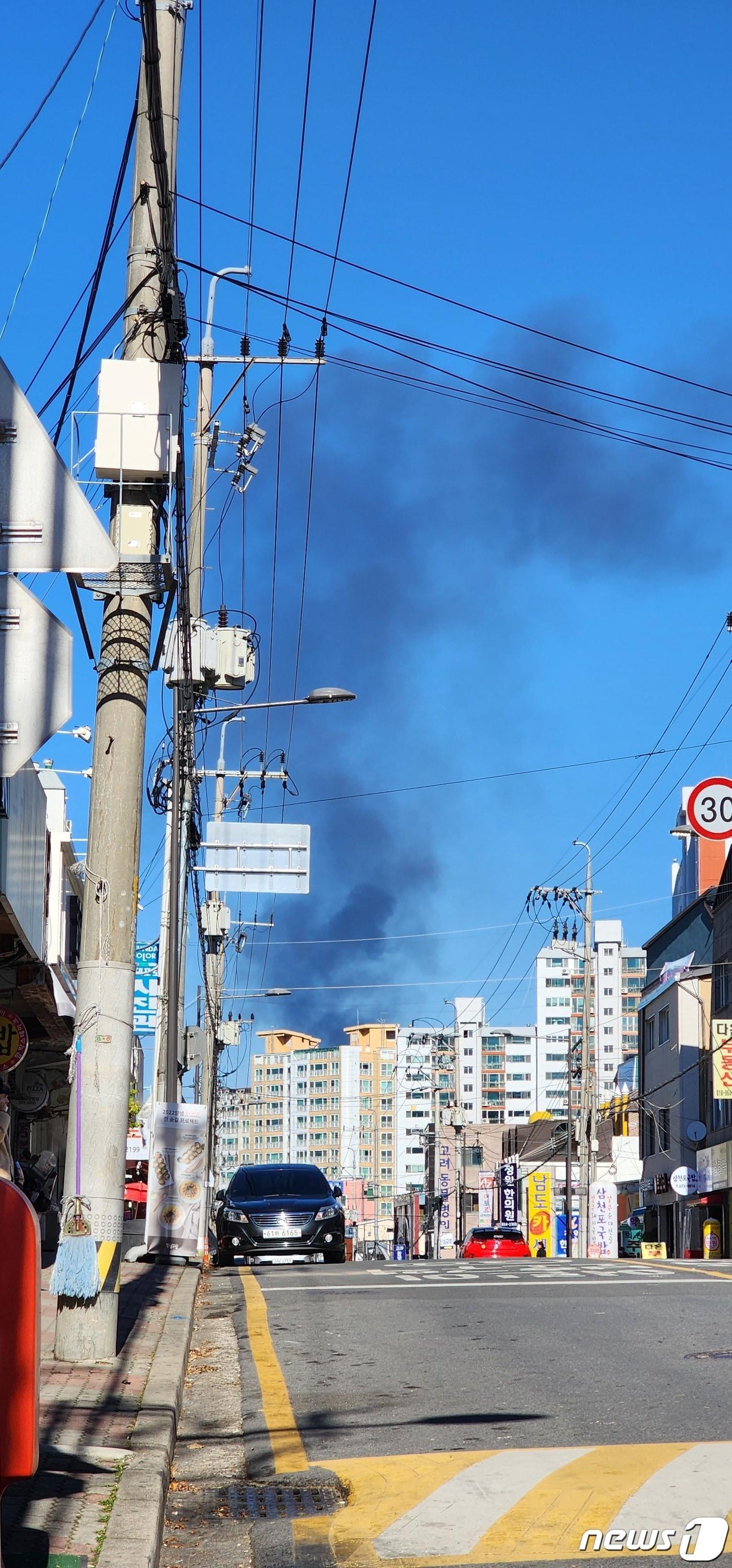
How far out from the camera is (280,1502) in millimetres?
6297

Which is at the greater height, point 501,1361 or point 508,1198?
point 501,1361

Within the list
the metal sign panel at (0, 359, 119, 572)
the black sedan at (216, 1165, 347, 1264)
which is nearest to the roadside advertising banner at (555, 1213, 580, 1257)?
the black sedan at (216, 1165, 347, 1264)

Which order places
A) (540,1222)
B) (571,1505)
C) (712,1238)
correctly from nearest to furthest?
(571,1505) < (712,1238) < (540,1222)

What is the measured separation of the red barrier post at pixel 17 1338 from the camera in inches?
174

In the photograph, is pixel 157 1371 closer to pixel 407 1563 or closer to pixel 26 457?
pixel 407 1563

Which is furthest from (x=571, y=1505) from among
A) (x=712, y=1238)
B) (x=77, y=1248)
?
Result: (x=712, y=1238)

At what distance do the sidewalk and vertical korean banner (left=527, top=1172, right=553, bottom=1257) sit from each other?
70.8 metres

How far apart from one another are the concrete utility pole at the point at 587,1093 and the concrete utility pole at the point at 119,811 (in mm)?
42099

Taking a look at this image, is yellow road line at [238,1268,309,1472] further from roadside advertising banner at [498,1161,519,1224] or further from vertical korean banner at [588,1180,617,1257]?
roadside advertising banner at [498,1161,519,1224]

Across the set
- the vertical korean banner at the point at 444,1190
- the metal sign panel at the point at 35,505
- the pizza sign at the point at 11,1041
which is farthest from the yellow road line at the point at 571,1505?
the vertical korean banner at the point at 444,1190

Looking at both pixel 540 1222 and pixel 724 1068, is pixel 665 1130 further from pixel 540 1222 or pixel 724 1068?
pixel 724 1068

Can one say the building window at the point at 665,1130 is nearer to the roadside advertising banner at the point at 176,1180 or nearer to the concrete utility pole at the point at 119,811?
the roadside advertising banner at the point at 176,1180

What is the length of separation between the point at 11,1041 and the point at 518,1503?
1371cm

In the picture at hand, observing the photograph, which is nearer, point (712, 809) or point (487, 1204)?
point (712, 809)
